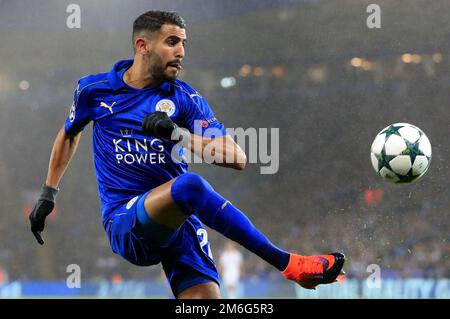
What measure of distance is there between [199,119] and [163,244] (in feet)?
2.30

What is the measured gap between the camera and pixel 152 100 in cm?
407

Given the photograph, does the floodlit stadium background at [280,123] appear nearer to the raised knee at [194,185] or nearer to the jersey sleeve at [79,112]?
the jersey sleeve at [79,112]

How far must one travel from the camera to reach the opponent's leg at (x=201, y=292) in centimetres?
394

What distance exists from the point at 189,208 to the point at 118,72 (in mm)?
1109

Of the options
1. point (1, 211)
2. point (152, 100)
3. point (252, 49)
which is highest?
point (252, 49)

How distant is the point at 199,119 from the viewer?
400 centimetres

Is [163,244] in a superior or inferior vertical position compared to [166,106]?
inferior

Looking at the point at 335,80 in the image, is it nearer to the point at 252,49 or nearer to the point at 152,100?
the point at 252,49

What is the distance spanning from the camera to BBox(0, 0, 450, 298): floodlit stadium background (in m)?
7.73

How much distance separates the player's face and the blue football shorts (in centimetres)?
74

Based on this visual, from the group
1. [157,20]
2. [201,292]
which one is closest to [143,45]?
[157,20]

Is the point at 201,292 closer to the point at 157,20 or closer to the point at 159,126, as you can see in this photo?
the point at 159,126

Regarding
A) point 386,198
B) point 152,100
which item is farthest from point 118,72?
point 386,198

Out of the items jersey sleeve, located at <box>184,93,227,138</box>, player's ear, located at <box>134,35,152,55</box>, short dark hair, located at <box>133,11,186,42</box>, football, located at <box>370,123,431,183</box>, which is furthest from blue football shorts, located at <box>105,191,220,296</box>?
football, located at <box>370,123,431,183</box>
